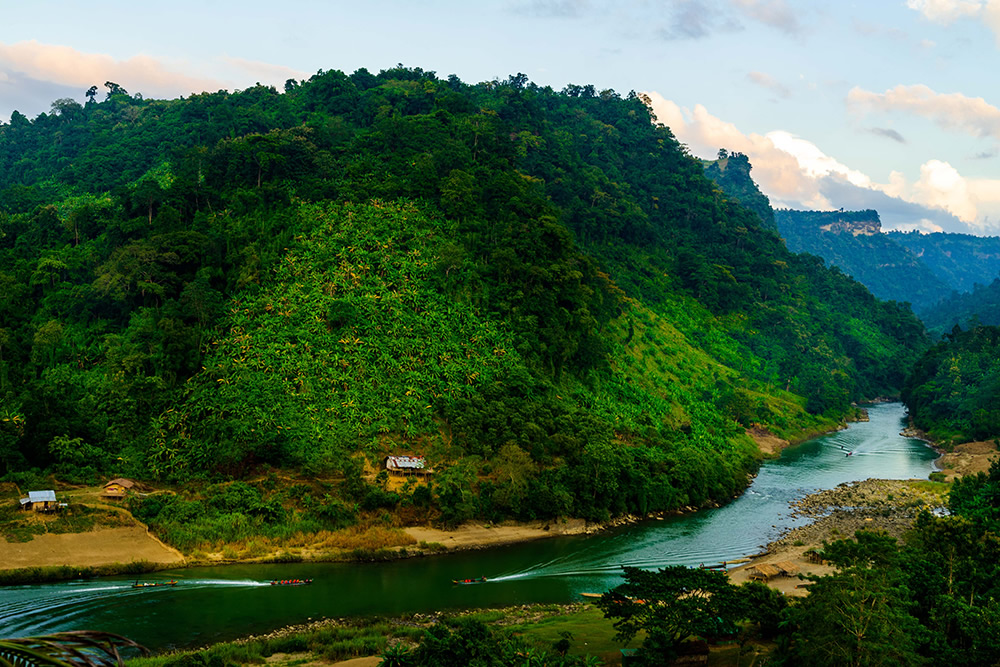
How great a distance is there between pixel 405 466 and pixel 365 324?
35.9 feet

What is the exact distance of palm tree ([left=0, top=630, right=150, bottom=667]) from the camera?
12.7 feet

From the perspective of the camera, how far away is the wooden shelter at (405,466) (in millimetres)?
40219

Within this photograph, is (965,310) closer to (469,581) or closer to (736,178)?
(736,178)

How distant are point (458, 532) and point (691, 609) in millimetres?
17491

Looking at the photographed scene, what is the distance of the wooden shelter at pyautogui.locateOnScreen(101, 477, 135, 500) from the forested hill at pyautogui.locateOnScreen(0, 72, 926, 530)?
217cm

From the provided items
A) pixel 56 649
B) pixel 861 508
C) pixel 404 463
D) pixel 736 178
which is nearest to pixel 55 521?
pixel 404 463

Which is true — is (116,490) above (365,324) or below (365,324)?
below

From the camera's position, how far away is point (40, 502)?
33.5 metres

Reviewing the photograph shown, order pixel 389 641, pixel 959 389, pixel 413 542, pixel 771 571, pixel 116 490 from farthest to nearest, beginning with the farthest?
1. pixel 959 389
2. pixel 413 542
3. pixel 116 490
4. pixel 771 571
5. pixel 389 641

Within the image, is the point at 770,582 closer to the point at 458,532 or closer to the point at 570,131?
the point at 458,532

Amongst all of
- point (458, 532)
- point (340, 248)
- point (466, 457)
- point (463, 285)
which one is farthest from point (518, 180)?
point (458, 532)

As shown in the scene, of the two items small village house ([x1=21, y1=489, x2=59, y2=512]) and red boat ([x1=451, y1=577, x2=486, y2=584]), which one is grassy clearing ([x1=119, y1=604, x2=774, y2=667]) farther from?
small village house ([x1=21, y1=489, x2=59, y2=512])

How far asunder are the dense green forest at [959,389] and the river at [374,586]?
29545 millimetres

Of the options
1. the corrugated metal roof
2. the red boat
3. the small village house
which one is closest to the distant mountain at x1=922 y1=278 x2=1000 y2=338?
the corrugated metal roof
